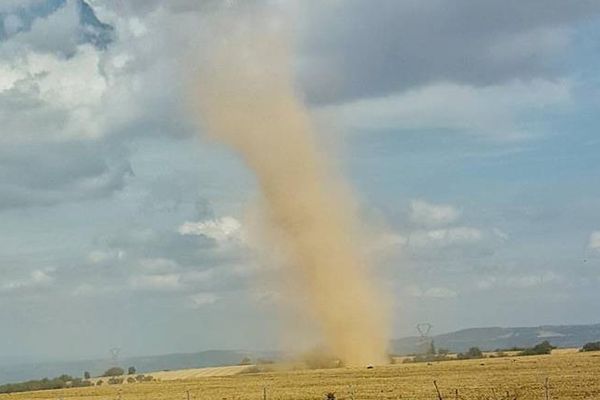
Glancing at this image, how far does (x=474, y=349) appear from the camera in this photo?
200 meters

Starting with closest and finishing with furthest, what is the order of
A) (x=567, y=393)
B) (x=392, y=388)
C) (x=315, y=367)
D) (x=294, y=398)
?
(x=567, y=393) → (x=294, y=398) → (x=392, y=388) → (x=315, y=367)

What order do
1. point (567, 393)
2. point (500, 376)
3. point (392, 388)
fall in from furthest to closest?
1. point (500, 376)
2. point (392, 388)
3. point (567, 393)

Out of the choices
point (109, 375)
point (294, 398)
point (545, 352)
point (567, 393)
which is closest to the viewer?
point (567, 393)

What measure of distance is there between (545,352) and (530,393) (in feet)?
372

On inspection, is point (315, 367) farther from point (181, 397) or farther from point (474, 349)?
point (181, 397)

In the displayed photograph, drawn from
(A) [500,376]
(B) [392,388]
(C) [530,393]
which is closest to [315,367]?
(A) [500,376]

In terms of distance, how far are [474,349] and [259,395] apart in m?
121

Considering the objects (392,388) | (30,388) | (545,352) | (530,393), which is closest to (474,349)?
(545,352)

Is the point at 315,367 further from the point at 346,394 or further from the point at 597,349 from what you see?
the point at 346,394

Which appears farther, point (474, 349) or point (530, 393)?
point (474, 349)

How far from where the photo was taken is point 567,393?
68375 millimetres

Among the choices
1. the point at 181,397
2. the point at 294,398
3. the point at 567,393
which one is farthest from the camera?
the point at 181,397

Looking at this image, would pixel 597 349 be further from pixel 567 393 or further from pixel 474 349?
pixel 567 393

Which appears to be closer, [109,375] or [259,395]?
[259,395]
